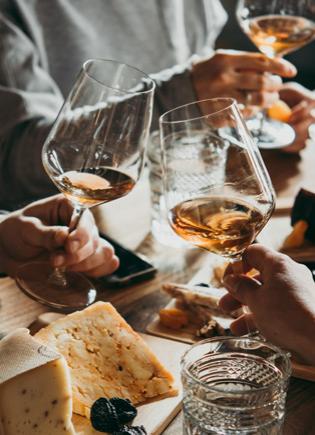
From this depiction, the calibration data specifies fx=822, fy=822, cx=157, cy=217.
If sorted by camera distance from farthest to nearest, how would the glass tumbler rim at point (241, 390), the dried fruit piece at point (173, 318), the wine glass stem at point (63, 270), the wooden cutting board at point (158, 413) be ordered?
the wine glass stem at point (63, 270) < the dried fruit piece at point (173, 318) < the wooden cutting board at point (158, 413) < the glass tumbler rim at point (241, 390)

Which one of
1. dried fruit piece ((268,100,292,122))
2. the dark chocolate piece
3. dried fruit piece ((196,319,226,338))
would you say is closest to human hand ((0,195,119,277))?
dried fruit piece ((196,319,226,338))

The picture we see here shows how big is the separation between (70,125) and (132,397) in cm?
42

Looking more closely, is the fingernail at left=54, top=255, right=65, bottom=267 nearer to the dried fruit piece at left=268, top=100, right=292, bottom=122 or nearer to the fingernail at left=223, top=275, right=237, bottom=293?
the fingernail at left=223, top=275, right=237, bottom=293

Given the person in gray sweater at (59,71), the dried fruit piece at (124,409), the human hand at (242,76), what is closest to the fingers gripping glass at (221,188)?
the dried fruit piece at (124,409)

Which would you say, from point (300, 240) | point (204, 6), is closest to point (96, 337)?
point (300, 240)

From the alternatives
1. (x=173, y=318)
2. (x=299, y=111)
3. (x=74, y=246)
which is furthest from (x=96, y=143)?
(x=299, y=111)

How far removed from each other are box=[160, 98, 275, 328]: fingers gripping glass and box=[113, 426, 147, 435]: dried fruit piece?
9.9 inches

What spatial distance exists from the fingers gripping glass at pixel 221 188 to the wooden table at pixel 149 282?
8.2 inches

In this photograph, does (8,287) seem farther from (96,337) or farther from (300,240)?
(300,240)

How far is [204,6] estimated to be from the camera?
2.65m

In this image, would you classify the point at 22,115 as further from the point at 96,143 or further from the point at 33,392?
the point at 33,392

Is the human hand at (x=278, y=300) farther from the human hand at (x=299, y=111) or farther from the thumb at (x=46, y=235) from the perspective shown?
the human hand at (x=299, y=111)

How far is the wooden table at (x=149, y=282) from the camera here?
101cm

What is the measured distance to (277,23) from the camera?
176 cm
